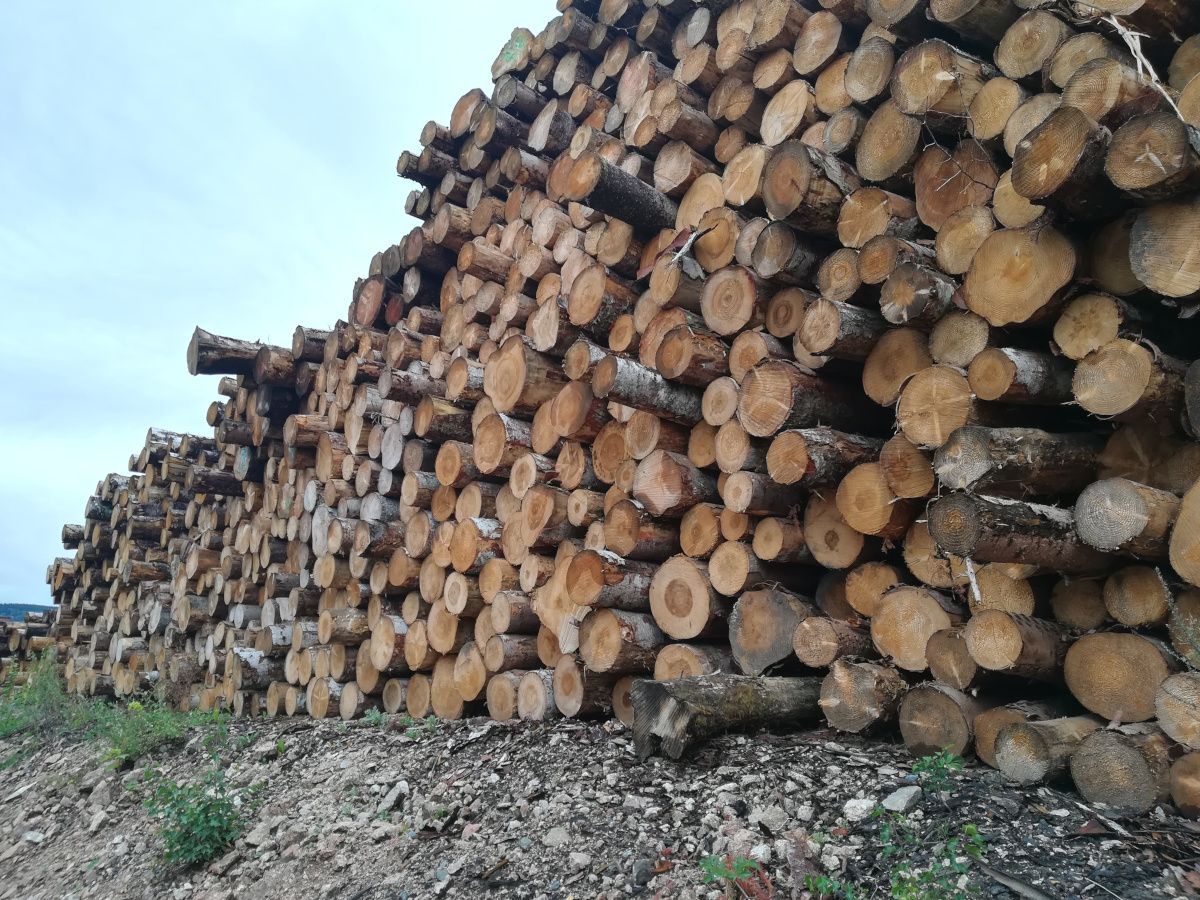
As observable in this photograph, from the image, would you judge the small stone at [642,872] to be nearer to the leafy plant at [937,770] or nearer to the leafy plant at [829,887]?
the leafy plant at [829,887]

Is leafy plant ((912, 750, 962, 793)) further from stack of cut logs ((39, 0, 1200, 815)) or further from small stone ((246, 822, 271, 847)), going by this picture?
small stone ((246, 822, 271, 847))

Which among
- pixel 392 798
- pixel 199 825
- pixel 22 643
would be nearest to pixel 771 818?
pixel 392 798

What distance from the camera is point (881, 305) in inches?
113

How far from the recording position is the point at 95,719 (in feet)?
22.1

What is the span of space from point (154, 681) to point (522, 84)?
5.81 metres

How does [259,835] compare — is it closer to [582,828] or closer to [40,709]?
[582,828]

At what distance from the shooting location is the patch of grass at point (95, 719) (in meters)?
5.32

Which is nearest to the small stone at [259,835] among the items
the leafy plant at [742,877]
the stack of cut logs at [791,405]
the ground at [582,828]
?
the ground at [582,828]

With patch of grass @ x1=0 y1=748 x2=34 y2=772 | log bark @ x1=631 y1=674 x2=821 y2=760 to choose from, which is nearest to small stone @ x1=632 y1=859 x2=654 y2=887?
log bark @ x1=631 y1=674 x2=821 y2=760

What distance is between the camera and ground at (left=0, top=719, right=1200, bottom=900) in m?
2.08

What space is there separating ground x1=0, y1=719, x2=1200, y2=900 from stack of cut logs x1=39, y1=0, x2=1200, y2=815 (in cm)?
15

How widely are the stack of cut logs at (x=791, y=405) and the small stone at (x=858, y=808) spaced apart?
0.34 metres

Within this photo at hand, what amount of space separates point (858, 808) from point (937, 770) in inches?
10.6

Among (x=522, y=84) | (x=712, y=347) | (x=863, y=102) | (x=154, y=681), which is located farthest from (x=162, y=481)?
(x=863, y=102)
